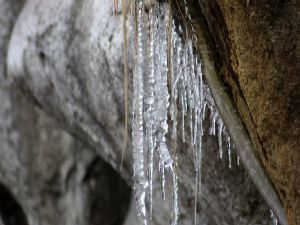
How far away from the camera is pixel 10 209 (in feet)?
15.0

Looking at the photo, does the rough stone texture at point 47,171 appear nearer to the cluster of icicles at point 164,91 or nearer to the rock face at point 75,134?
the rock face at point 75,134

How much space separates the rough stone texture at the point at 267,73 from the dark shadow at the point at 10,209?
105 inches

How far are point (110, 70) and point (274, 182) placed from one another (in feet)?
2.41

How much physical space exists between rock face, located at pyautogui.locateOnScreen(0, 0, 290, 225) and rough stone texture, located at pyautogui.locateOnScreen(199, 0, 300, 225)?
15.3 inches

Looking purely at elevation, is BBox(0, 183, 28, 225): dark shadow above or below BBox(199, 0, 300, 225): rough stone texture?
below

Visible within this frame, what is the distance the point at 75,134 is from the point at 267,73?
150 centimetres

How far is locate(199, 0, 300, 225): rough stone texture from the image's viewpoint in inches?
74.1

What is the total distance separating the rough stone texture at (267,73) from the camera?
1.88 meters

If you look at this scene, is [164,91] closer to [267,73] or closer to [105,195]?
[267,73]

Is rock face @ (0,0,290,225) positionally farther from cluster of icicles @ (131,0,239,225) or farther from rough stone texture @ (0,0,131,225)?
cluster of icicles @ (131,0,239,225)

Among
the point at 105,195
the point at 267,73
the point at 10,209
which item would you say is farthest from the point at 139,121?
the point at 10,209

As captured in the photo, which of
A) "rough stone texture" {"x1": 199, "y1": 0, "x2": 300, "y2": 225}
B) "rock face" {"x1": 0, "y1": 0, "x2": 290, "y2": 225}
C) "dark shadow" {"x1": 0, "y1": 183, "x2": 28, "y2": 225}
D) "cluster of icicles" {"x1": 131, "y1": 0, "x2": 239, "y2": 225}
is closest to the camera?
"rough stone texture" {"x1": 199, "y1": 0, "x2": 300, "y2": 225}

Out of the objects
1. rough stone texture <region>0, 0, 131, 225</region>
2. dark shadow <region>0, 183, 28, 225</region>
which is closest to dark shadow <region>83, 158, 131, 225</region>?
rough stone texture <region>0, 0, 131, 225</region>

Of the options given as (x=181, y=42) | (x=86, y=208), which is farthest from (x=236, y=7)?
(x=86, y=208)
